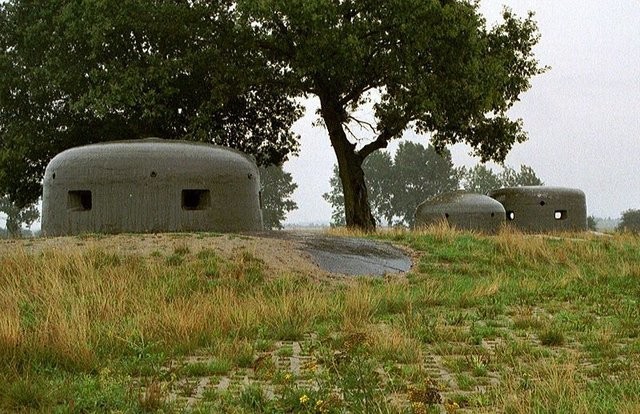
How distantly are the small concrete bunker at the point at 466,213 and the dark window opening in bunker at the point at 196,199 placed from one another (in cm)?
1172

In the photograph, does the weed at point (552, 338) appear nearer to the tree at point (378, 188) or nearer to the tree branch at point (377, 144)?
the tree branch at point (377, 144)

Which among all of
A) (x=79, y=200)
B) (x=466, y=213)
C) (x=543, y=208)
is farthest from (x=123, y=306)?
(x=543, y=208)

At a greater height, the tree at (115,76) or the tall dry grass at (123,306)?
the tree at (115,76)

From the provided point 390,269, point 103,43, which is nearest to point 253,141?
point 103,43

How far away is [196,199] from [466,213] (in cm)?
1255

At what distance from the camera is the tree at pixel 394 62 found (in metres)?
18.7

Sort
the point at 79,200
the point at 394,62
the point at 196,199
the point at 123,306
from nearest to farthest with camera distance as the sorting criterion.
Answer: the point at 123,306, the point at 79,200, the point at 196,199, the point at 394,62

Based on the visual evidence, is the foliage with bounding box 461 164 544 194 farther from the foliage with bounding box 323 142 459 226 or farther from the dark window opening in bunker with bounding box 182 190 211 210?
the dark window opening in bunker with bounding box 182 190 211 210

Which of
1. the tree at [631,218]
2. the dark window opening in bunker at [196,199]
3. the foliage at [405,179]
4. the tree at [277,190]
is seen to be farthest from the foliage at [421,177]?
the dark window opening in bunker at [196,199]

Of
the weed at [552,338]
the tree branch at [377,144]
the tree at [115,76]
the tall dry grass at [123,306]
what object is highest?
the tree at [115,76]

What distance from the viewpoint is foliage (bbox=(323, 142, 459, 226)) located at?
67363 millimetres

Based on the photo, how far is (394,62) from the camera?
1973 centimetres

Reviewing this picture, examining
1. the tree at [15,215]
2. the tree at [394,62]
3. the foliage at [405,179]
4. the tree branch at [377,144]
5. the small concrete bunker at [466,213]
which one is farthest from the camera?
the foliage at [405,179]

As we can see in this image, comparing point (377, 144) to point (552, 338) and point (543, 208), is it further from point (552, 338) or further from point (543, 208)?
point (552, 338)
